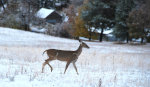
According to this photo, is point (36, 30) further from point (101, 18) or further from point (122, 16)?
point (122, 16)

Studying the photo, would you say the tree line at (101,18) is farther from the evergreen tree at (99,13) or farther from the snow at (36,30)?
the snow at (36,30)

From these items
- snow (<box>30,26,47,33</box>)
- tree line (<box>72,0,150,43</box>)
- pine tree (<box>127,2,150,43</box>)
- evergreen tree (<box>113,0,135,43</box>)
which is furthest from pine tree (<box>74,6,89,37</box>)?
pine tree (<box>127,2,150,43</box>)

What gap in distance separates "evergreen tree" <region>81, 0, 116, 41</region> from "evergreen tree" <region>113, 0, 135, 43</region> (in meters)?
2.69

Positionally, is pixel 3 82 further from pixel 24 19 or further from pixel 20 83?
pixel 24 19

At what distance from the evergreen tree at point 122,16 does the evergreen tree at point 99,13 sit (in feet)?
8.84

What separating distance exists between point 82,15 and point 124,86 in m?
38.7

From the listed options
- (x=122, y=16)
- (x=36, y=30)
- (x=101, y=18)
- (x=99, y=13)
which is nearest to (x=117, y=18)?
(x=122, y=16)

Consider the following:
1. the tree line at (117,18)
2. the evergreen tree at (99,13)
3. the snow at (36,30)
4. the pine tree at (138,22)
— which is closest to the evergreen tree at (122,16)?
the tree line at (117,18)

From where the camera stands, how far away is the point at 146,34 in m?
39.6

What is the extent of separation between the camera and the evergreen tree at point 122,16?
1622 inches

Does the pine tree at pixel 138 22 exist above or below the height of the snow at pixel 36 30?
above

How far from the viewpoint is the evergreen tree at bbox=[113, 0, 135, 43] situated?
1622 inches

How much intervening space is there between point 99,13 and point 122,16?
5437 millimetres

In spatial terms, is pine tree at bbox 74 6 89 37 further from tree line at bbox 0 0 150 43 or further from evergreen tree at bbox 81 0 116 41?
evergreen tree at bbox 81 0 116 41
